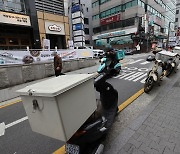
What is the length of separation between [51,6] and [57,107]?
651 inches

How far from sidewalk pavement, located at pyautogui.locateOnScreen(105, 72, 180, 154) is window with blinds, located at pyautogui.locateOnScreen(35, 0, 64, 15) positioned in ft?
47.8

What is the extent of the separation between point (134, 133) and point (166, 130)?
26.0 inches

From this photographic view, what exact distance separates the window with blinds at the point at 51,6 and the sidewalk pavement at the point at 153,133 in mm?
14578

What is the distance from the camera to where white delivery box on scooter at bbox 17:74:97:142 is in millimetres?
1479

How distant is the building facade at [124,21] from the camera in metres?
30.6

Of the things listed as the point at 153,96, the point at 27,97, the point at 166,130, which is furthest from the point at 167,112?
the point at 27,97

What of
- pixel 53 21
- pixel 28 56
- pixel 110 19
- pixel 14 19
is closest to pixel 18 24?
pixel 14 19

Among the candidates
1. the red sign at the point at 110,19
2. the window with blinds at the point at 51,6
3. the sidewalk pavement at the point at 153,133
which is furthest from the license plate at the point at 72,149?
the red sign at the point at 110,19

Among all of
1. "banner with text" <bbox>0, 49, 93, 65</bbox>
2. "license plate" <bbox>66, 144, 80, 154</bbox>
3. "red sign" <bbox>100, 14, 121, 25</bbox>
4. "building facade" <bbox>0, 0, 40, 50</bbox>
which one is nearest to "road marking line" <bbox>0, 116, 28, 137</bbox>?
"license plate" <bbox>66, 144, 80, 154</bbox>

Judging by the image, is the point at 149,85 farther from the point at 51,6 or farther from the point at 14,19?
the point at 51,6

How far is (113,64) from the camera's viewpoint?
776 centimetres

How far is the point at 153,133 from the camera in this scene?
9.09ft

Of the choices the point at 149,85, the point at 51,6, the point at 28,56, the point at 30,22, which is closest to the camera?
the point at 149,85

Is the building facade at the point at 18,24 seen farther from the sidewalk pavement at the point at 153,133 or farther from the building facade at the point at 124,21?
the building facade at the point at 124,21
